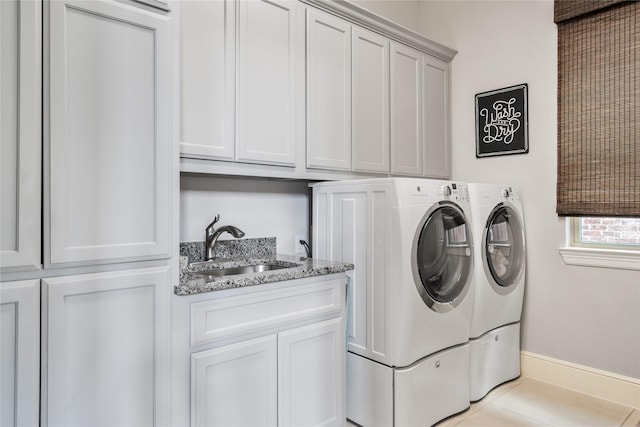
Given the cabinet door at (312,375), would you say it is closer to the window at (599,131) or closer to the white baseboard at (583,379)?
the white baseboard at (583,379)

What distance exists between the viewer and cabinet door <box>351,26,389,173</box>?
8.20 ft

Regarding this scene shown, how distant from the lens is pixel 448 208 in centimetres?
219

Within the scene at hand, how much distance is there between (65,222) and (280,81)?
51.9 inches

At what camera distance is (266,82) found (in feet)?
6.81

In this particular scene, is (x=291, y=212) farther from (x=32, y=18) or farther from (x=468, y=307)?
(x=32, y=18)

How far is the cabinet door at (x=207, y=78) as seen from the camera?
1.80 metres

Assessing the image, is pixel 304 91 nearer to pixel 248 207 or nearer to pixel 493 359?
pixel 248 207

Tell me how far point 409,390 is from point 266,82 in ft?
5.76

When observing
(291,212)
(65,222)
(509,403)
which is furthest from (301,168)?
(509,403)

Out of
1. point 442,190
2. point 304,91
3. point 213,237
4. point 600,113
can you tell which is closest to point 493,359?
point 442,190

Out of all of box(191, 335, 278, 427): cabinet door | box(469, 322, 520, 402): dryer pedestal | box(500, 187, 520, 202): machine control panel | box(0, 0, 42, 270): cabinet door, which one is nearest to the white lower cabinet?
box(191, 335, 278, 427): cabinet door

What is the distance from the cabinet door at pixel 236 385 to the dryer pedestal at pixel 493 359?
133 centimetres

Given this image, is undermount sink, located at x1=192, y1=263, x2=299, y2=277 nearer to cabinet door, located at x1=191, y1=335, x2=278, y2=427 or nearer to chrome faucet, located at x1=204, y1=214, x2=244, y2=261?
chrome faucet, located at x1=204, y1=214, x2=244, y2=261

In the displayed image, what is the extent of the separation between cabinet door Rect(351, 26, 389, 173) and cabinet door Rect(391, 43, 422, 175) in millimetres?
79
